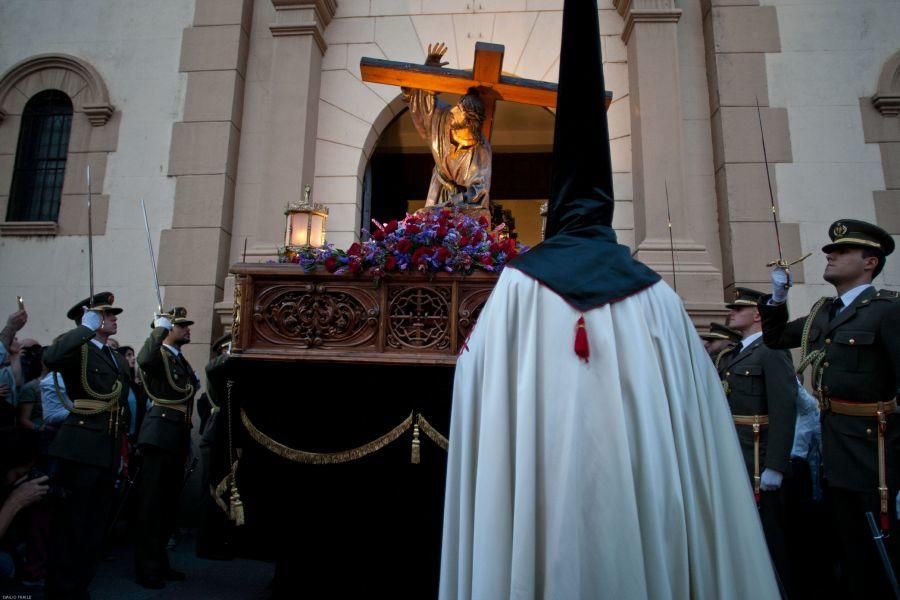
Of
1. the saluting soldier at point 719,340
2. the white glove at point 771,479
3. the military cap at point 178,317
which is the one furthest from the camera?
the military cap at point 178,317

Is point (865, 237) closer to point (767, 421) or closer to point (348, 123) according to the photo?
point (767, 421)

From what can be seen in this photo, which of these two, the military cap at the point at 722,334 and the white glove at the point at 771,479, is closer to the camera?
the white glove at the point at 771,479

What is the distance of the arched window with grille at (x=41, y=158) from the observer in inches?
339

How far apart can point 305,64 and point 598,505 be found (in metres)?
7.57

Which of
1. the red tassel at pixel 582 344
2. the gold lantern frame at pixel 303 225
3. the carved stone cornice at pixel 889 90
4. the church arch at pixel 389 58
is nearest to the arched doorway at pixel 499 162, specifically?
the church arch at pixel 389 58

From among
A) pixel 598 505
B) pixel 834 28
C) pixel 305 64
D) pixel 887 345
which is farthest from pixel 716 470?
pixel 834 28

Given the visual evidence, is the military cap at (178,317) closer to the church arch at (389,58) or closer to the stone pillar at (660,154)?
the church arch at (389,58)

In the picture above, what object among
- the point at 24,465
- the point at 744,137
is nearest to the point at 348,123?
the point at 744,137

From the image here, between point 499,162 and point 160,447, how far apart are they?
813 cm

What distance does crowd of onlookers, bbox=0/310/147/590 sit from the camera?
197 inches

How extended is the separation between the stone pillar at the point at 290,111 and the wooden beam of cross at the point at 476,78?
214 centimetres

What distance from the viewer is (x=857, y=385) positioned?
3.78 meters

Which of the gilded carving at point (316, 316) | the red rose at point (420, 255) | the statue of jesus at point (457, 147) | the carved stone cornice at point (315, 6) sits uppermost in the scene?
the carved stone cornice at point (315, 6)

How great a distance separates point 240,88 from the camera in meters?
8.34
